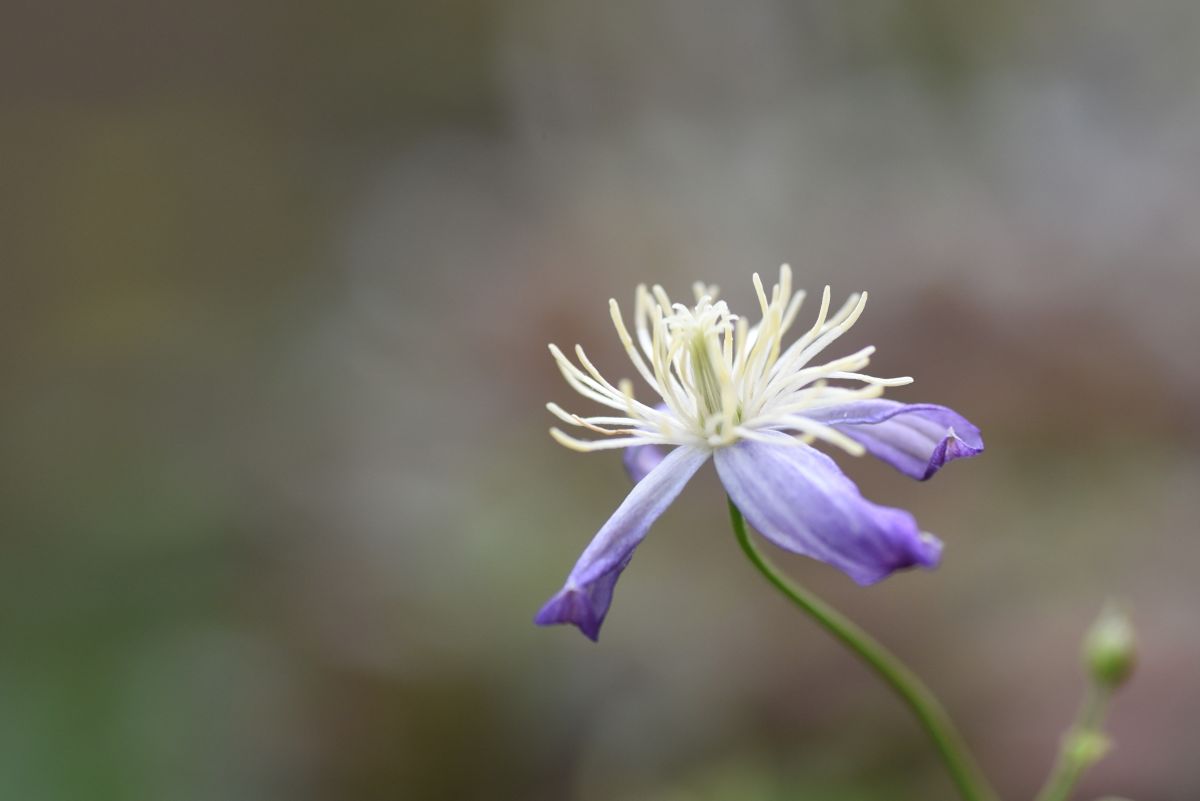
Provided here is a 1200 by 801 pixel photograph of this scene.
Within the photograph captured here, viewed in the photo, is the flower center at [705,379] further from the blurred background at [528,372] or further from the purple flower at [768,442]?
the blurred background at [528,372]

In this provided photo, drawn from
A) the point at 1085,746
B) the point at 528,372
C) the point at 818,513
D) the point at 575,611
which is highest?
the point at 528,372

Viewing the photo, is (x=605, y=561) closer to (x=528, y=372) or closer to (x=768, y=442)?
(x=768, y=442)

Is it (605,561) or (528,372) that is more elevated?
(528,372)

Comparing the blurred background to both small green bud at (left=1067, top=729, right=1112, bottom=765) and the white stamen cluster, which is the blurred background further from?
the white stamen cluster

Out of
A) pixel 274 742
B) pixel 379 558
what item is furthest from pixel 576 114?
pixel 274 742

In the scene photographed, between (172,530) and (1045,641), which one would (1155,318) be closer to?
(1045,641)

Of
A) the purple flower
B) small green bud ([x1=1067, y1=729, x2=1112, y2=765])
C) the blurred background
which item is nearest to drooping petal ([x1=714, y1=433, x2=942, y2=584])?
the purple flower

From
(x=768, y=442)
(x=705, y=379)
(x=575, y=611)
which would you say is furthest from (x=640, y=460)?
(x=575, y=611)
